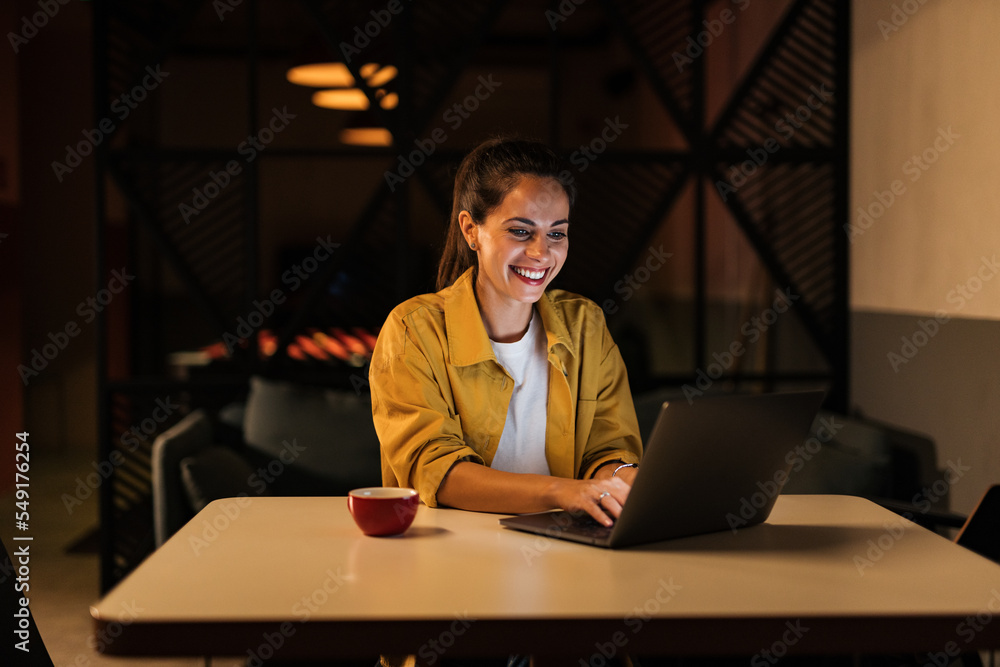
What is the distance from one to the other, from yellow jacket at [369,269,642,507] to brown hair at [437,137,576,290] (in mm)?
142

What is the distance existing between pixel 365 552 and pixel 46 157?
7346 millimetres

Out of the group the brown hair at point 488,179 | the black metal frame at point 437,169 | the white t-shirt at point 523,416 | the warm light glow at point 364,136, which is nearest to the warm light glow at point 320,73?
the black metal frame at point 437,169

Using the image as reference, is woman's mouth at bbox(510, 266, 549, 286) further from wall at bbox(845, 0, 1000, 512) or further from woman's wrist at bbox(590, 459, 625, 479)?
wall at bbox(845, 0, 1000, 512)

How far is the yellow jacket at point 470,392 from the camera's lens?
184 centimetres

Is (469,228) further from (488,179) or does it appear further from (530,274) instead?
(530,274)

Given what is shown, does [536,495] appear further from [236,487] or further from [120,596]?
[236,487]

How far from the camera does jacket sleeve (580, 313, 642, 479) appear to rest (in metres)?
2.04

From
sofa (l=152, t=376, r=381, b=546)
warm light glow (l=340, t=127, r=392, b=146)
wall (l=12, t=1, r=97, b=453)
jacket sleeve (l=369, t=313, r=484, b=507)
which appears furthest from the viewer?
warm light glow (l=340, t=127, r=392, b=146)

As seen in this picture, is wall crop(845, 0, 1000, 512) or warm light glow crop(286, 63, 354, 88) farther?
warm light glow crop(286, 63, 354, 88)

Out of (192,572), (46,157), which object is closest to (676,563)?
(192,572)

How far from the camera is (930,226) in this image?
3229 mm

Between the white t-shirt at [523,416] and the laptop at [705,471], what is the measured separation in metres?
0.40

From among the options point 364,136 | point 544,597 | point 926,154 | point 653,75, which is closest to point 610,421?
point 544,597

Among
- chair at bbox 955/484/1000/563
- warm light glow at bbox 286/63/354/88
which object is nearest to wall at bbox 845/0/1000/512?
chair at bbox 955/484/1000/563
